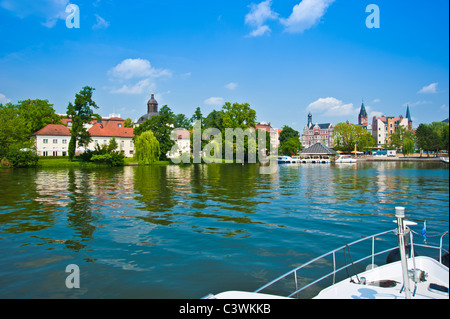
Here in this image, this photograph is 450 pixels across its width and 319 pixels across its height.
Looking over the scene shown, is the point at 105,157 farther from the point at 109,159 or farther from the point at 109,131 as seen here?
the point at 109,131

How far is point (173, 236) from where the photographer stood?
14.1 m

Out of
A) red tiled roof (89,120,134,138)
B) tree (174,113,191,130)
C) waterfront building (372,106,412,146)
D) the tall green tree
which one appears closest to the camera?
the tall green tree

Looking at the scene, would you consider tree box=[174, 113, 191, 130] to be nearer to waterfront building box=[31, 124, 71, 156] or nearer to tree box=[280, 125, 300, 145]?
waterfront building box=[31, 124, 71, 156]

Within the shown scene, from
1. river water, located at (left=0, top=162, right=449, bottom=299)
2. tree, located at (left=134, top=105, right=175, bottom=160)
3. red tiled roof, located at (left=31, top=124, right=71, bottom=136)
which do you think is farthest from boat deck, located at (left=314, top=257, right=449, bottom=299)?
red tiled roof, located at (left=31, top=124, right=71, bottom=136)

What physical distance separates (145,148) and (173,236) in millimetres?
60295

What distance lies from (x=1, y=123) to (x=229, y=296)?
3040 inches

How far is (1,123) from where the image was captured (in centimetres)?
6719

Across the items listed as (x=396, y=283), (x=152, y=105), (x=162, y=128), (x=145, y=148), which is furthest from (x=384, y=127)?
(x=396, y=283)

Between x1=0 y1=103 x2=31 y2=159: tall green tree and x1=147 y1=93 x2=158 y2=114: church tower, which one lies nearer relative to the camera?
x1=0 y1=103 x2=31 y2=159: tall green tree

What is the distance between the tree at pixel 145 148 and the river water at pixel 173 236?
45.7 metres

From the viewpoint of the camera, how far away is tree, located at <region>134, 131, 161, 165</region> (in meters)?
71.9

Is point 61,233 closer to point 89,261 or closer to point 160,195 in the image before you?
point 89,261

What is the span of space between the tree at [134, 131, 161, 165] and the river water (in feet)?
150

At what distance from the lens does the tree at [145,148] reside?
71.9 metres
